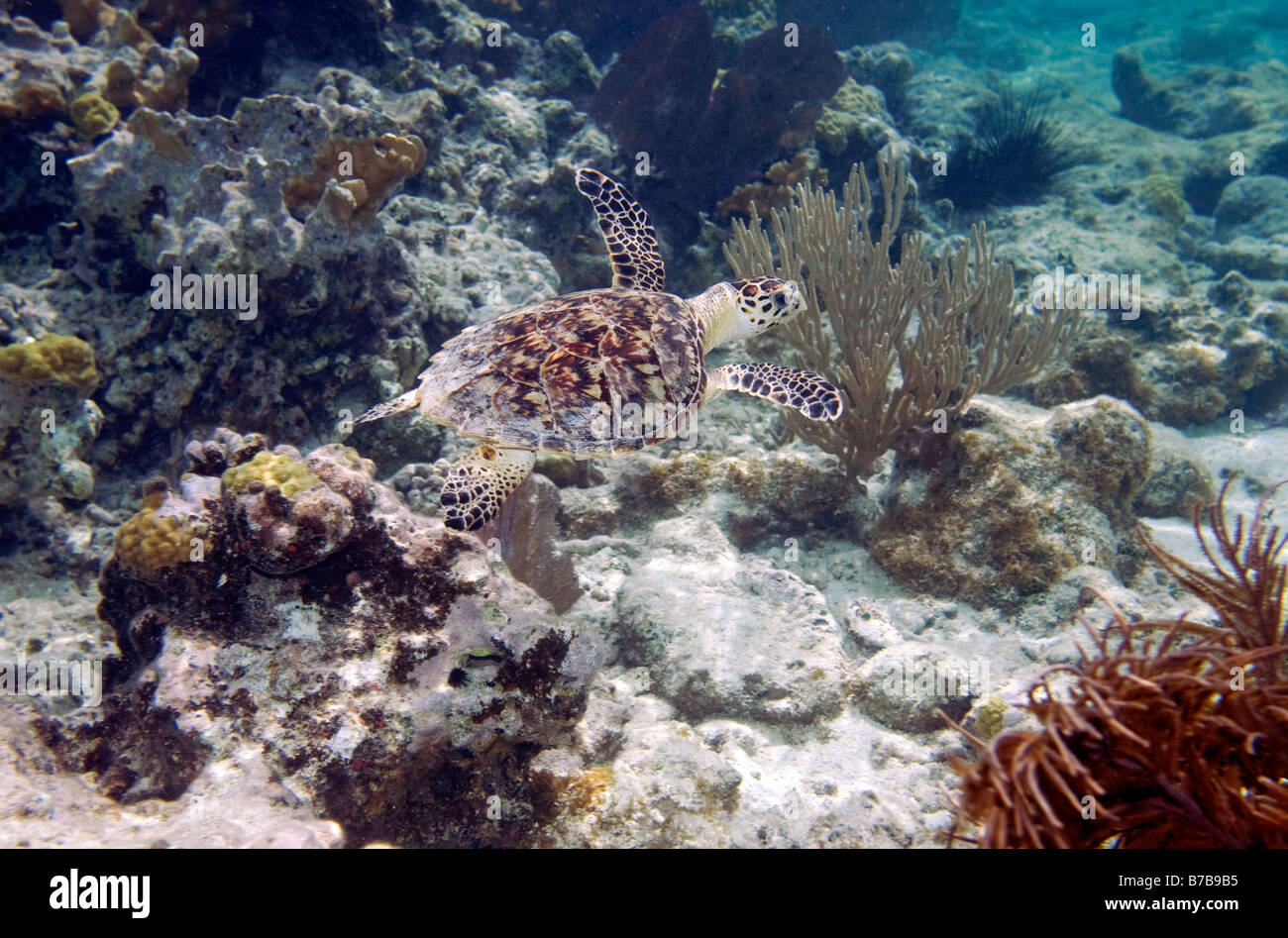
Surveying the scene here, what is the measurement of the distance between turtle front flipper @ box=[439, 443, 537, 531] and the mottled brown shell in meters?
0.16

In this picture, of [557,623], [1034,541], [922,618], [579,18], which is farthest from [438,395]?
[579,18]

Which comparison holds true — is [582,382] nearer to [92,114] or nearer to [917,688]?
[917,688]

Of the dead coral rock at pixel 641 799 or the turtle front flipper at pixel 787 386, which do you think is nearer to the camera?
the dead coral rock at pixel 641 799

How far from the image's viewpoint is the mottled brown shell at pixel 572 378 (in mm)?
3309

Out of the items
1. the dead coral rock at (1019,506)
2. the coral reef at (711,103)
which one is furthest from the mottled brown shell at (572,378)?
the coral reef at (711,103)

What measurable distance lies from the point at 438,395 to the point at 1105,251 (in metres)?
9.69

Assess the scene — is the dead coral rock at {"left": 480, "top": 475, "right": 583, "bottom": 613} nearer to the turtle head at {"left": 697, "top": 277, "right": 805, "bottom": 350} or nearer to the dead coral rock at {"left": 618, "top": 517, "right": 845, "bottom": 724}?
the dead coral rock at {"left": 618, "top": 517, "right": 845, "bottom": 724}

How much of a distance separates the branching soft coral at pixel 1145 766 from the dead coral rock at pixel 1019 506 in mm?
2087

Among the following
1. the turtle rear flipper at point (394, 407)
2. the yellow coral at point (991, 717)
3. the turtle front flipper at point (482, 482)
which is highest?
the turtle rear flipper at point (394, 407)

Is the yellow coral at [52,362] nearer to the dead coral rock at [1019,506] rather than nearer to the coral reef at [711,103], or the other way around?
the dead coral rock at [1019,506]

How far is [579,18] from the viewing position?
1055cm

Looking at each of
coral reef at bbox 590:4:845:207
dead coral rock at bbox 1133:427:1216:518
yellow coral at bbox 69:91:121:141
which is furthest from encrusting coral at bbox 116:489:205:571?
coral reef at bbox 590:4:845:207

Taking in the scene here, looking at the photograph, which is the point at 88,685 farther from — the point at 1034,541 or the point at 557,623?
the point at 1034,541

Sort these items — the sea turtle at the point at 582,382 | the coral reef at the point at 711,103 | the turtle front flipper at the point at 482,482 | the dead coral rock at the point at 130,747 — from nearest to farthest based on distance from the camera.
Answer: the dead coral rock at the point at 130,747
the turtle front flipper at the point at 482,482
the sea turtle at the point at 582,382
the coral reef at the point at 711,103
